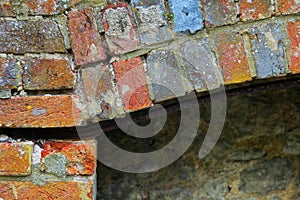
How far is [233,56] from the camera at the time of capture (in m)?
1.29

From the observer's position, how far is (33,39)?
1.29m

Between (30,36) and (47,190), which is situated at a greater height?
(30,36)

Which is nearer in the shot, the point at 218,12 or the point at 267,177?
the point at 218,12

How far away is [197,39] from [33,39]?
43 centimetres

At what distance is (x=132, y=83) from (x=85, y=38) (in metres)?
0.17

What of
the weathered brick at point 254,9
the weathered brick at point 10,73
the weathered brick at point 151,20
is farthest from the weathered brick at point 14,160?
the weathered brick at point 254,9

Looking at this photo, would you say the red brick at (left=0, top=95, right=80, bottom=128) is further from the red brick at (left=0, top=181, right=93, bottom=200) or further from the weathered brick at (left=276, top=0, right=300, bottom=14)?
the weathered brick at (left=276, top=0, right=300, bottom=14)

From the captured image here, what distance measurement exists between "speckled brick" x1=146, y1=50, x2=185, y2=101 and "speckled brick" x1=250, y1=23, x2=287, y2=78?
0.21m

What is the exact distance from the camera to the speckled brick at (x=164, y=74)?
129 cm

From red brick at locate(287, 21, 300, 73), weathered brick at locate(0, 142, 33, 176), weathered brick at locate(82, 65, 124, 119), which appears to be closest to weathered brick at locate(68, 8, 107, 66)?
weathered brick at locate(82, 65, 124, 119)

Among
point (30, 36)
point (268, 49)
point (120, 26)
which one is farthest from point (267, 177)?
point (30, 36)

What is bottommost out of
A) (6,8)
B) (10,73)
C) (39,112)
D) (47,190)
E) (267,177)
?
(267,177)

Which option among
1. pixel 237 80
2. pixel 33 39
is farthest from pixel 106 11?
pixel 237 80

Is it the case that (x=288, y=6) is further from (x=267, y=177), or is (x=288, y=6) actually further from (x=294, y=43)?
(x=267, y=177)
